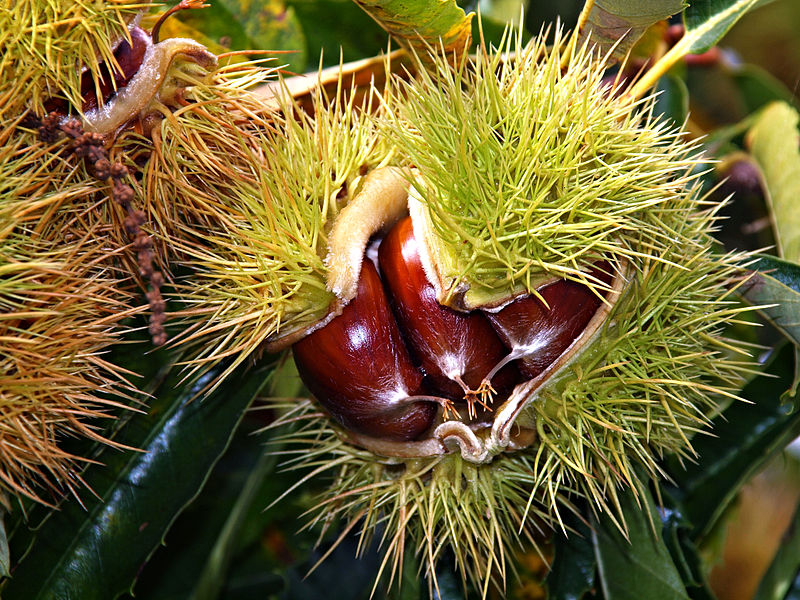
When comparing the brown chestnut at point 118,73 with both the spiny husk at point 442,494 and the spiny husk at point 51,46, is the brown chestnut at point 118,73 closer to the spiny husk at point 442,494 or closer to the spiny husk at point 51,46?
the spiny husk at point 51,46

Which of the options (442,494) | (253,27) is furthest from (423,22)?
(442,494)

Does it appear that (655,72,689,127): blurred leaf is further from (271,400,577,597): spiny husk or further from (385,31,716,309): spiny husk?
(271,400,577,597): spiny husk

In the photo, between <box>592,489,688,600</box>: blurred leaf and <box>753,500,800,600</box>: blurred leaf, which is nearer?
<box>592,489,688,600</box>: blurred leaf

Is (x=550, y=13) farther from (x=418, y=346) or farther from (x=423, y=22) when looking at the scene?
(x=418, y=346)

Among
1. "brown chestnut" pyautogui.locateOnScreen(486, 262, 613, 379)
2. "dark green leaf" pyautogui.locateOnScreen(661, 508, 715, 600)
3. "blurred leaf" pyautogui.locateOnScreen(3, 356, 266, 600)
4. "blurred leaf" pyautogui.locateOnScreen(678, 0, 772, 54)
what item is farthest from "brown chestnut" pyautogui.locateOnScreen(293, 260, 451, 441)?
"blurred leaf" pyautogui.locateOnScreen(678, 0, 772, 54)

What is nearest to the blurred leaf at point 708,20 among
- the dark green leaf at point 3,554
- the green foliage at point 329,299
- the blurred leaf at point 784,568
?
the green foliage at point 329,299

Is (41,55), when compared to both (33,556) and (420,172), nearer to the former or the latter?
(420,172)
